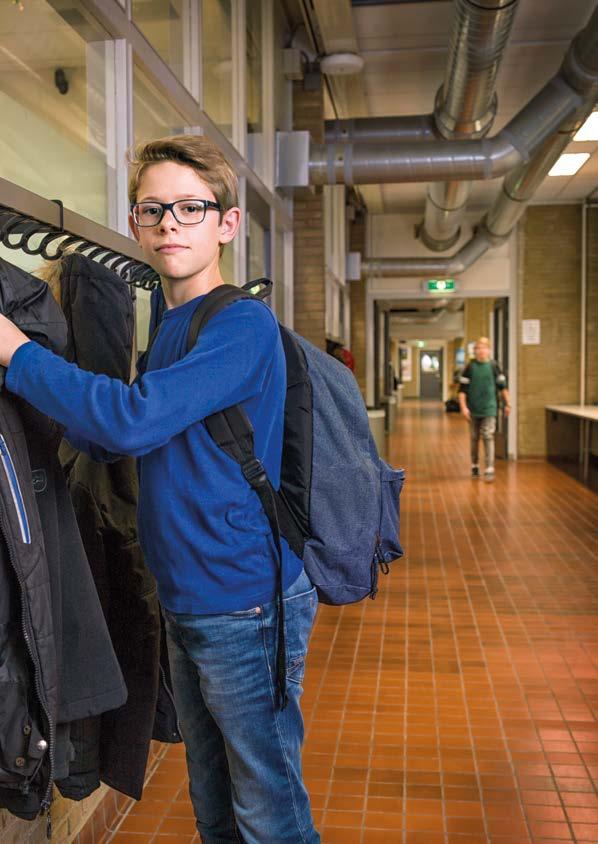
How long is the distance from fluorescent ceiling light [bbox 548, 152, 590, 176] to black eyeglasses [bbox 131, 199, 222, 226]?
30.7 feet

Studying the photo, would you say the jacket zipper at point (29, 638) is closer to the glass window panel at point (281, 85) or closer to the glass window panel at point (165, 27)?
the glass window panel at point (165, 27)

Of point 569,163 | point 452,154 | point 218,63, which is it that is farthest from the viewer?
point 569,163

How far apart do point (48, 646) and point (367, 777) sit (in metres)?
1.92

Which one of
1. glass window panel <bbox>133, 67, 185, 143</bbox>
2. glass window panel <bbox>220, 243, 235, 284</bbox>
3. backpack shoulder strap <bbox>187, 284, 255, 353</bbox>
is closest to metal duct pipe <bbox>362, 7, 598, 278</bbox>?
glass window panel <bbox>220, 243, 235, 284</bbox>

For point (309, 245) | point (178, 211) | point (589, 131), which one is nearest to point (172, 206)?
point (178, 211)

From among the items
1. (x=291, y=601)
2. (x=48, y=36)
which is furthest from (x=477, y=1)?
(x=291, y=601)

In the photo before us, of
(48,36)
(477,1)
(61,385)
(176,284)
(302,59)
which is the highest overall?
(302,59)

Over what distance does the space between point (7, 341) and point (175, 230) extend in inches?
13.9

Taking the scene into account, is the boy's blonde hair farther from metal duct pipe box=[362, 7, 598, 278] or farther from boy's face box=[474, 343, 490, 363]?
boy's face box=[474, 343, 490, 363]

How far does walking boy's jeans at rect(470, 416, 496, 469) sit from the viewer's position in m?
10.7

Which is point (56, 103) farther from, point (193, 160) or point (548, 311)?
point (548, 311)

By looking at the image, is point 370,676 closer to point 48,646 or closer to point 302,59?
point 48,646

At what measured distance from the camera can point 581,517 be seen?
8000 millimetres

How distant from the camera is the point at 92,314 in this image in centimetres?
174
